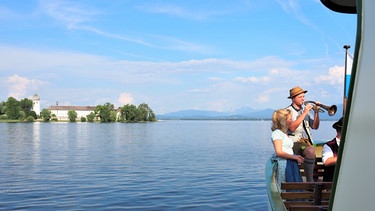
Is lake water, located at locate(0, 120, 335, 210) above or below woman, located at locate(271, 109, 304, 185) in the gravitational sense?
below

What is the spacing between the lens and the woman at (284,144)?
21.9 ft

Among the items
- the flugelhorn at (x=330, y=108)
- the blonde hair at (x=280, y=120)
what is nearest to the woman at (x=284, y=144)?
the blonde hair at (x=280, y=120)

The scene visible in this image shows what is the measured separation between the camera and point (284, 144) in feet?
22.3

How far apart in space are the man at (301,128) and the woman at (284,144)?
18 cm

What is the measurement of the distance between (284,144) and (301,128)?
3.29 ft

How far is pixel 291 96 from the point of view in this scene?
7.64m

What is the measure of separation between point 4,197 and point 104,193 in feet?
12.1

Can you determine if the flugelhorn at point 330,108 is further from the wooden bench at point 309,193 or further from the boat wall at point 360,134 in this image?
the boat wall at point 360,134

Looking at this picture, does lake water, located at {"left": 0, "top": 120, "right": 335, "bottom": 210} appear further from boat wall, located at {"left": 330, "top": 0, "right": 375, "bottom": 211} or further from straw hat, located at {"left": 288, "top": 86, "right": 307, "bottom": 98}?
boat wall, located at {"left": 330, "top": 0, "right": 375, "bottom": 211}

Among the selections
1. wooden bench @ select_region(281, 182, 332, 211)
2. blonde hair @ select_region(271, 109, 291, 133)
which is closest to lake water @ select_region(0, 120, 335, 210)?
blonde hair @ select_region(271, 109, 291, 133)

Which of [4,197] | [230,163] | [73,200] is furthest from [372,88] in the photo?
[230,163]

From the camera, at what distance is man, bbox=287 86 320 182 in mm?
7023

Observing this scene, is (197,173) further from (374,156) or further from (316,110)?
(374,156)

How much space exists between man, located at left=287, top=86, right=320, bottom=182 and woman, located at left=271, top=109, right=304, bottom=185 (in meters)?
0.18
